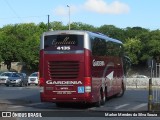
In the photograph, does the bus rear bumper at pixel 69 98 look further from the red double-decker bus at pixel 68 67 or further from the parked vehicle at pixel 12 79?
A: the parked vehicle at pixel 12 79

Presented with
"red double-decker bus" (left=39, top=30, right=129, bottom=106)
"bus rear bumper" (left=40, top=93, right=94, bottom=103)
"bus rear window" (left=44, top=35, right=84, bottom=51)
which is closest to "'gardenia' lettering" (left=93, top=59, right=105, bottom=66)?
"red double-decker bus" (left=39, top=30, right=129, bottom=106)

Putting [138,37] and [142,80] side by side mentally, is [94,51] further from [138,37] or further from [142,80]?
[138,37]

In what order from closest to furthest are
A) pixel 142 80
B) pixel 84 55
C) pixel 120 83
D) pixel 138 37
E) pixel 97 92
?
pixel 84 55 → pixel 97 92 → pixel 120 83 → pixel 142 80 → pixel 138 37

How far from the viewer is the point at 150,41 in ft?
335

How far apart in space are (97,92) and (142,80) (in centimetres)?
3306

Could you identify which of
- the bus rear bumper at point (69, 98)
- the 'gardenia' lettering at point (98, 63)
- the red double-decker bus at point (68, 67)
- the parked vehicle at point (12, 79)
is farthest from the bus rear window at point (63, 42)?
the parked vehicle at point (12, 79)

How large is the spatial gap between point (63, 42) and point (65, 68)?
1189 millimetres

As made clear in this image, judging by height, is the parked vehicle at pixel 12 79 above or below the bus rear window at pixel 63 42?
below

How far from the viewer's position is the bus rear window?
2089 centimetres

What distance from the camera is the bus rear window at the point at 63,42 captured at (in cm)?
2089

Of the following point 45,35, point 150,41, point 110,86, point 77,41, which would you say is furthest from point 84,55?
point 150,41

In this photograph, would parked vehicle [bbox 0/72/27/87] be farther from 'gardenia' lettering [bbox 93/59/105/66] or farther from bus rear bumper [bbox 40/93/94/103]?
bus rear bumper [bbox 40/93/94/103]

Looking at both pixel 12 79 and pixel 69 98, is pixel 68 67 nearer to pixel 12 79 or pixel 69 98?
pixel 69 98

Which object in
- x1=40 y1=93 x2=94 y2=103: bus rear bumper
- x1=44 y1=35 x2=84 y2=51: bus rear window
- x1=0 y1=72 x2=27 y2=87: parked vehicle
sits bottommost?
x1=40 y1=93 x2=94 y2=103: bus rear bumper
